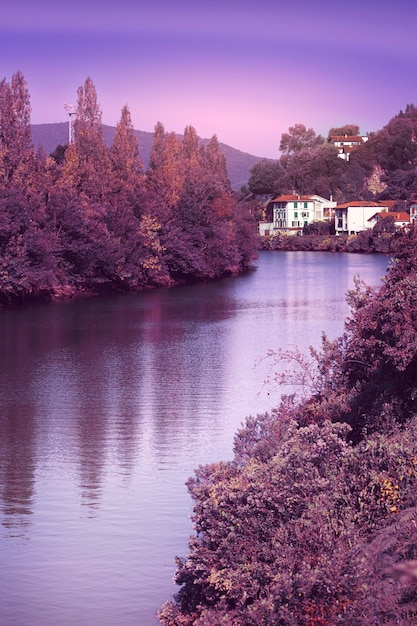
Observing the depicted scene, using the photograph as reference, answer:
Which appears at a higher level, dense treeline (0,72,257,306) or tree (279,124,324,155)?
tree (279,124,324,155)

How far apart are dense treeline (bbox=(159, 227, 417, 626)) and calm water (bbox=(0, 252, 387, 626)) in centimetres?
137

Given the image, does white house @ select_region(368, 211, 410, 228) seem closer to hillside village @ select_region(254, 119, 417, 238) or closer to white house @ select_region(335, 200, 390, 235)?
white house @ select_region(335, 200, 390, 235)

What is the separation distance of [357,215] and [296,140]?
51.3 metres

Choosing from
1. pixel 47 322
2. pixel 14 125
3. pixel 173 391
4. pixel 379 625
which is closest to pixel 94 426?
pixel 173 391

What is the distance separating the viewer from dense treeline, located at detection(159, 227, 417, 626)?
280 inches

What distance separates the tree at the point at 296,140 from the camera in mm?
171750

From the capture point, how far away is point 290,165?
521ft

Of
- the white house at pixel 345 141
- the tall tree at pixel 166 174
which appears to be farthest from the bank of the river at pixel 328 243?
the white house at pixel 345 141

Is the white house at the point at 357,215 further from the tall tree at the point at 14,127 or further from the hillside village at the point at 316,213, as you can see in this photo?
the tall tree at the point at 14,127

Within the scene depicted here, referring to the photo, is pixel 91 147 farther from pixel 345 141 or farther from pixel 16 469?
pixel 345 141

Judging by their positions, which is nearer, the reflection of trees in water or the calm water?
the calm water

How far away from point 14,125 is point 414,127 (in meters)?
127

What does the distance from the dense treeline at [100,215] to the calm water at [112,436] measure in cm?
570

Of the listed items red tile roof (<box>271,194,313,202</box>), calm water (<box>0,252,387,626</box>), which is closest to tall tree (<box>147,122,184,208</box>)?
calm water (<box>0,252,387,626</box>)
